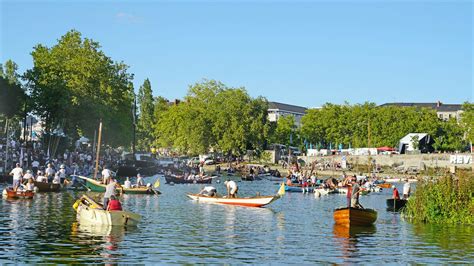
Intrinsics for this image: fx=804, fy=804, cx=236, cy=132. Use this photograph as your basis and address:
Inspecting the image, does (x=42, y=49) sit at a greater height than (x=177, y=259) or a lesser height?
greater

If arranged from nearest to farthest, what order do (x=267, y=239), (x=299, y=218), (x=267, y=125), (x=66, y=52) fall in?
(x=267, y=239) < (x=299, y=218) < (x=66, y=52) < (x=267, y=125)

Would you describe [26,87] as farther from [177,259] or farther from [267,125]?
[177,259]

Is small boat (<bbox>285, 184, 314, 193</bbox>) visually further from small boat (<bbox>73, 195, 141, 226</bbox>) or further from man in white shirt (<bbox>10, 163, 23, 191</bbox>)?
small boat (<bbox>73, 195, 141, 226</bbox>)

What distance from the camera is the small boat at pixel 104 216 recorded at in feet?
120

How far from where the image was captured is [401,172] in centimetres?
14025

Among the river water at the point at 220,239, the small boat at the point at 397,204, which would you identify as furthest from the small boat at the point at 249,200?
the small boat at the point at 397,204

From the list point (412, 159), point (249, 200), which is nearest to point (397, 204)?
point (249, 200)

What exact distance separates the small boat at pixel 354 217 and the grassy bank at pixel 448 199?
3.38 m

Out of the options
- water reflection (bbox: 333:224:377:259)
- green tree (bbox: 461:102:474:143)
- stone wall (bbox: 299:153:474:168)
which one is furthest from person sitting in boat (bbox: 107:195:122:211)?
green tree (bbox: 461:102:474:143)

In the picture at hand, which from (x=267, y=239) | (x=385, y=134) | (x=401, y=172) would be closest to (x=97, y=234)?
(x=267, y=239)

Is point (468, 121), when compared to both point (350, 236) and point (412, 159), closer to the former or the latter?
point (412, 159)

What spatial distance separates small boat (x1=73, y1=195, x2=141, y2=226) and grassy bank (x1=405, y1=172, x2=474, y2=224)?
15320mm

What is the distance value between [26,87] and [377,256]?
7738cm

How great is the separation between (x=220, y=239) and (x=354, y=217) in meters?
8.44
